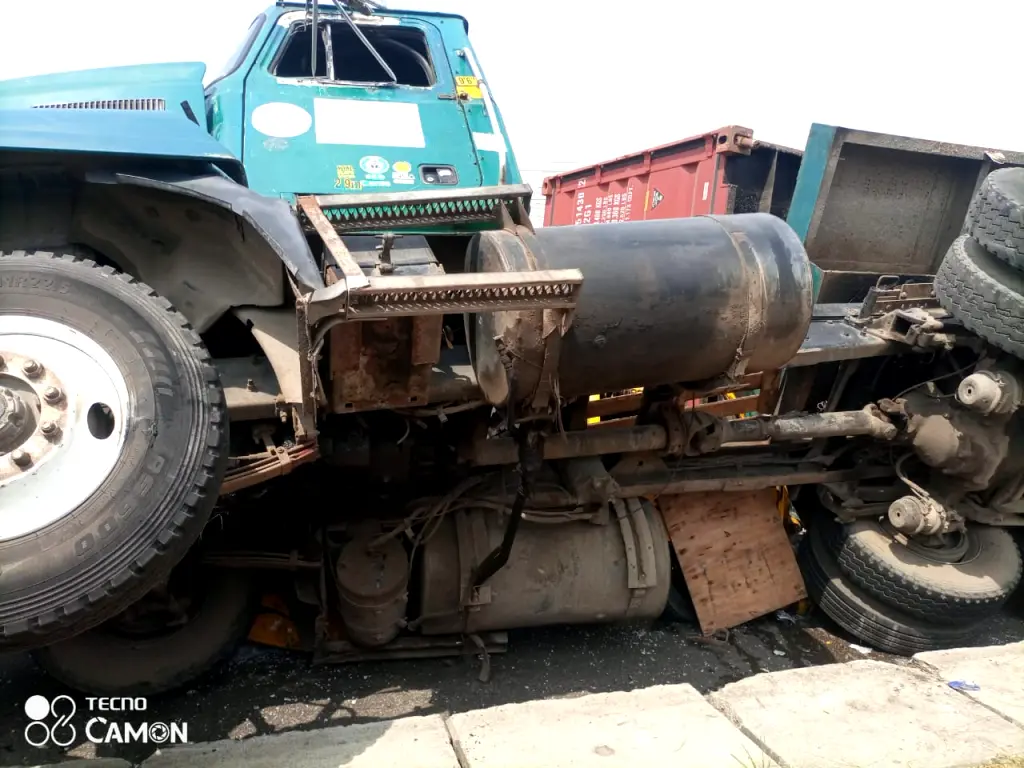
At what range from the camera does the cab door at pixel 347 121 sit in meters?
3.08

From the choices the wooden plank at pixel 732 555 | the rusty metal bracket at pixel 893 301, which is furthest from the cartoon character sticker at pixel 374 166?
the rusty metal bracket at pixel 893 301

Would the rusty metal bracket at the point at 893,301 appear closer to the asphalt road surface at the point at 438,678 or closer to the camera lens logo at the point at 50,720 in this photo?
the asphalt road surface at the point at 438,678

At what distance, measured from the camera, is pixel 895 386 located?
160 inches

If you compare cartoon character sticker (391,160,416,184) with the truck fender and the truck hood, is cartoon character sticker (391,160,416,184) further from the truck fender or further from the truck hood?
the truck fender

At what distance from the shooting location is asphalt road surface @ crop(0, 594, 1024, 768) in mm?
2775

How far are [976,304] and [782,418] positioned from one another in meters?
0.94

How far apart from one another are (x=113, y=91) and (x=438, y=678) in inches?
102

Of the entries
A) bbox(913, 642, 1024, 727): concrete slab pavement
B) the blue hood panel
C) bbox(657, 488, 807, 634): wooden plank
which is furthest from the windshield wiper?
bbox(913, 642, 1024, 727): concrete slab pavement

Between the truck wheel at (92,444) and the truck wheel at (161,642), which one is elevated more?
the truck wheel at (92,444)

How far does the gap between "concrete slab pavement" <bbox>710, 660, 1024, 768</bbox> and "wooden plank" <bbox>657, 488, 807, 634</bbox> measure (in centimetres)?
108

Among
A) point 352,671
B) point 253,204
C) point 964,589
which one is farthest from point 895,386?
point 253,204

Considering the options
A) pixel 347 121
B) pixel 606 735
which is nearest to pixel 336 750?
pixel 606 735

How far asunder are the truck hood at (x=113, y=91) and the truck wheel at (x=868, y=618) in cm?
348

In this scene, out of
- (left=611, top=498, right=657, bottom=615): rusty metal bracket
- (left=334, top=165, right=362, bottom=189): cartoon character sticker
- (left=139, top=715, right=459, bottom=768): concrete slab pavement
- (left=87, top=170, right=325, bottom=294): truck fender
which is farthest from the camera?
(left=611, top=498, right=657, bottom=615): rusty metal bracket
